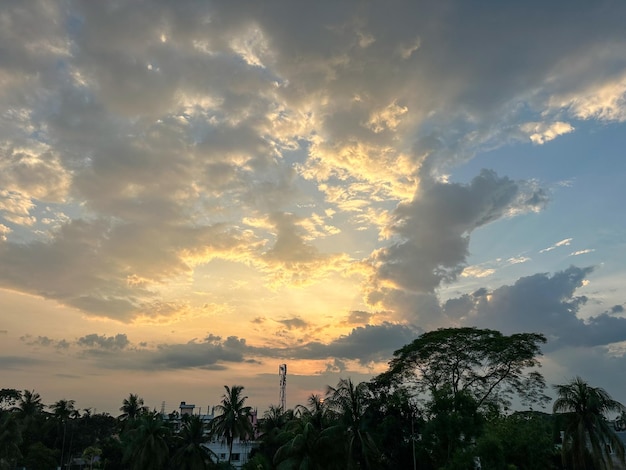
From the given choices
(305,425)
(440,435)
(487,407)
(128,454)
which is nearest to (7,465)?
(128,454)

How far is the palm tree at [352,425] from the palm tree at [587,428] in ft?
54.6

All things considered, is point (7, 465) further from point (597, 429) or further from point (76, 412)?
point (597, 429)

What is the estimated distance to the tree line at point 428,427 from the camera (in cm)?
3572

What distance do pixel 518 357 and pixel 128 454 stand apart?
43.7m

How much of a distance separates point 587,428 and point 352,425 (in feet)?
68.2

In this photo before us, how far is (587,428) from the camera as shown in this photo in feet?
116

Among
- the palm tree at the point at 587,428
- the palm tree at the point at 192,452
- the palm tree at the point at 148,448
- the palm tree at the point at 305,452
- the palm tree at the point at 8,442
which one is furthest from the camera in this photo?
the palm tree at the point at 8,442

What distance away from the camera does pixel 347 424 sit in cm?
4625

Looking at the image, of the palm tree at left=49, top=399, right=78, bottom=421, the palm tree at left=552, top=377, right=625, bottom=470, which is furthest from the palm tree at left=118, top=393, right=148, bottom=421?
the palm tree at left=552, top=377, right=625, bottom=470

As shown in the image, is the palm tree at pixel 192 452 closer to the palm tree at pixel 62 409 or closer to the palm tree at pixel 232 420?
the palm tree at pixel 232 420

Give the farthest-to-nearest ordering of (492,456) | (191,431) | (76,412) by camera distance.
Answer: (76,412)
(191,431)
(492,456)

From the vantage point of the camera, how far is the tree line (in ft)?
117

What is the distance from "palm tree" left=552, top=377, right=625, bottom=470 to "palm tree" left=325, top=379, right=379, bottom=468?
1664cm

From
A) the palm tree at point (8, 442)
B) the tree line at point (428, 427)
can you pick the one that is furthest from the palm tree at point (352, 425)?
the palm tree at point (8, 442)
